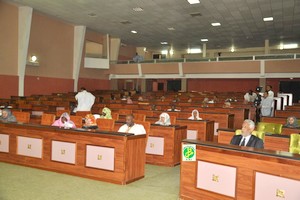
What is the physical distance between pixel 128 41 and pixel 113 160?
21.9 m

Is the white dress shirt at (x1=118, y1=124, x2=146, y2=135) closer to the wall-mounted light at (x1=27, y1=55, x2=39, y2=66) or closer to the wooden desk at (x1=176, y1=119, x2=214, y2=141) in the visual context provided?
the wooden desk at (x1=176, y1=119, x2=214, y2=141)

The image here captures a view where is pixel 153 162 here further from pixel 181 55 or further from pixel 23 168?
pixel 181 55

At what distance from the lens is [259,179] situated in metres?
3.64

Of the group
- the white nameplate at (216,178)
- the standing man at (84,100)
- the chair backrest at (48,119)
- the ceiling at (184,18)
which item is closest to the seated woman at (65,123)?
the chair backrest at (48,119)

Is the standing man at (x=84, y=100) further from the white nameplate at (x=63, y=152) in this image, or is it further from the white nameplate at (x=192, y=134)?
the white nameplate at (x=63, y=152)

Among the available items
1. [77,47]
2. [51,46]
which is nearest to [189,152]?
[51,46]

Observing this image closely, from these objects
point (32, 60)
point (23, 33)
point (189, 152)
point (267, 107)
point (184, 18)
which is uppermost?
point (184, 18)

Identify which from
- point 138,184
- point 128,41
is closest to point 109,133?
point 138,184

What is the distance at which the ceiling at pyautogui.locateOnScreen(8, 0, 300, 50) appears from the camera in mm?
14988

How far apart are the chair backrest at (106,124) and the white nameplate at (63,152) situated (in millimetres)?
1007

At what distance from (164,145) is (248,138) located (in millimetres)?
2424

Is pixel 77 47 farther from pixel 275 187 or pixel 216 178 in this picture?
pixel 275 187

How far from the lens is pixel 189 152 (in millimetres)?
4379

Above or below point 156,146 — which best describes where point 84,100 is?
above
